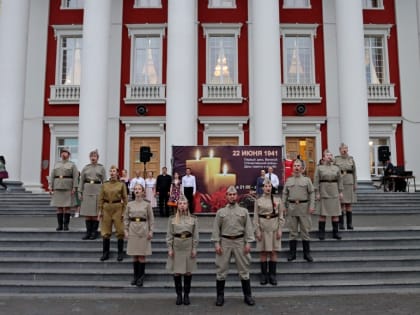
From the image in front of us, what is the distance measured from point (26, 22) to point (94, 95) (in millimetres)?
5549

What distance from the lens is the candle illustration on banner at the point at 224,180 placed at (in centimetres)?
1330

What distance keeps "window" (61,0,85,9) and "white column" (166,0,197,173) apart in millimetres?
7379

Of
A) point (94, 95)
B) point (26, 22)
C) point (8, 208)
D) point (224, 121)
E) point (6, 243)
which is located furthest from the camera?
point (224, 121)

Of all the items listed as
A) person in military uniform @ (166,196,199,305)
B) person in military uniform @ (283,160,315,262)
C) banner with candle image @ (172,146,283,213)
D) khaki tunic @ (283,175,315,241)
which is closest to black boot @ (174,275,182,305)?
person in military uniform @ (166,196,199,305)

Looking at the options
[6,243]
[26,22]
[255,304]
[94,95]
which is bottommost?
[255,304]

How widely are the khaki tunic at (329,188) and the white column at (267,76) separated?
7889 mm

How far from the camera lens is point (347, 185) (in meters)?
9.77

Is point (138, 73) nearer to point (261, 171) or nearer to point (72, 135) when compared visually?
point (72, 135)

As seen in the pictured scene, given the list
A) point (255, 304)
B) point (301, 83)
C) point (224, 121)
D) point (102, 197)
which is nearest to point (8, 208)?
point (102, 197)

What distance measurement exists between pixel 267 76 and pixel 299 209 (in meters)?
10.1

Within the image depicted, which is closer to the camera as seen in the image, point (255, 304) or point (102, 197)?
point (255, 304)

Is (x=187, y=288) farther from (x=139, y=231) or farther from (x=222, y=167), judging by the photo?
(x=222, y=167)

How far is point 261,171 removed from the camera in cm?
1331

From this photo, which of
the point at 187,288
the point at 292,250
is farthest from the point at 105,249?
the point at 292,250
